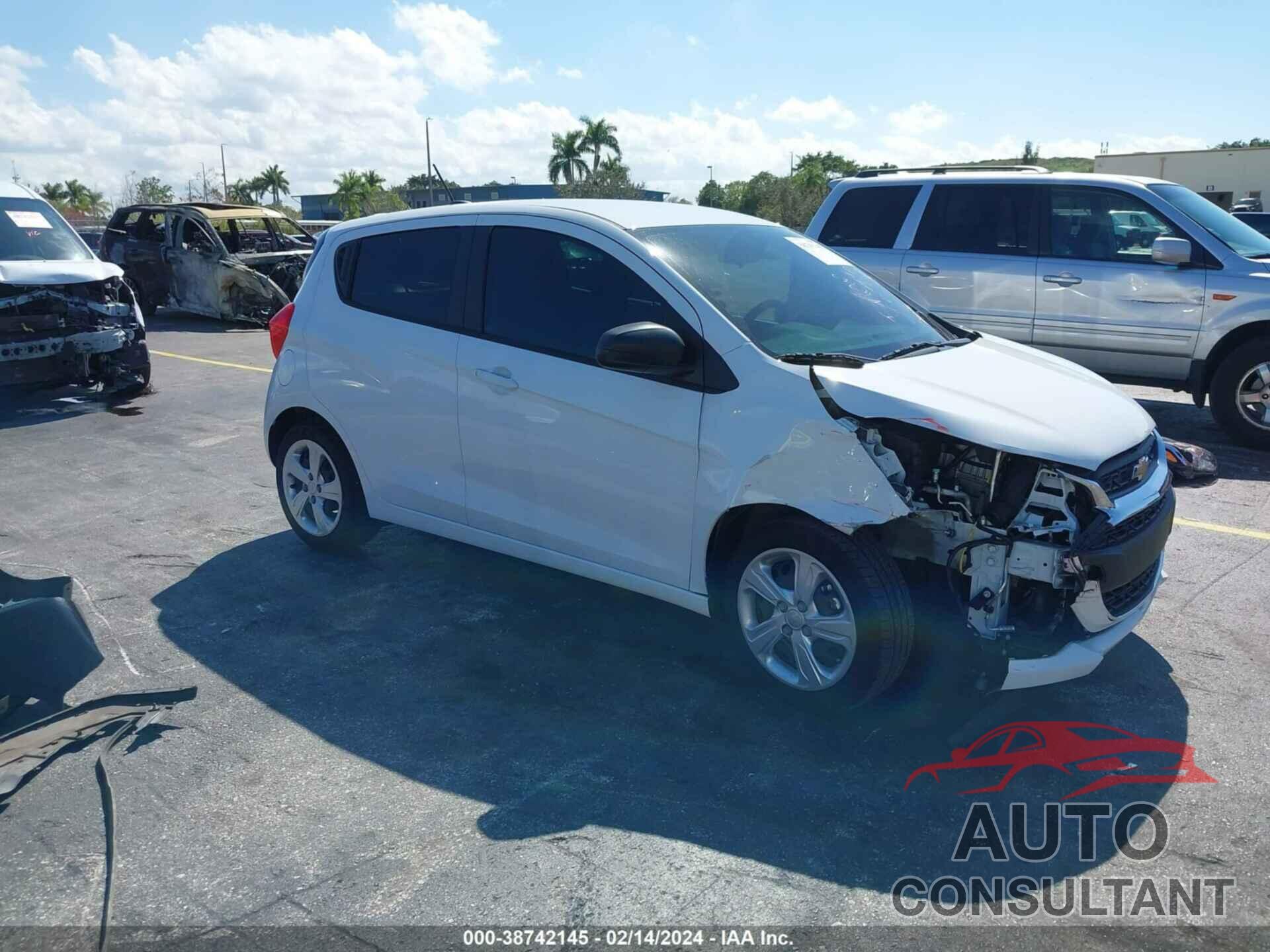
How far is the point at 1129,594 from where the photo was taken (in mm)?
3863

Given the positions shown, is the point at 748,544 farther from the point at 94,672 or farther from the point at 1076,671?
the point at 94,672

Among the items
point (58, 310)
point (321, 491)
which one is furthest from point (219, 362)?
point (321, 491)

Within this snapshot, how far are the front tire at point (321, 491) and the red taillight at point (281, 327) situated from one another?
465 mm

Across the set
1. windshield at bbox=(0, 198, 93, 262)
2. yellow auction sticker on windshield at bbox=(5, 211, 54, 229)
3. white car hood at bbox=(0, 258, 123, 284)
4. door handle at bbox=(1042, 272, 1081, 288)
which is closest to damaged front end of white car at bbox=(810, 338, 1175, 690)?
door handle at bbox=(1042, 272, 1081, 288)

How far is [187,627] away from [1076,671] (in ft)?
12.5

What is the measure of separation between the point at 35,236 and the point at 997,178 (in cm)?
924

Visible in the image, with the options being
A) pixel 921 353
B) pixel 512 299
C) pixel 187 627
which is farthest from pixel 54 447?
pixel 921 353

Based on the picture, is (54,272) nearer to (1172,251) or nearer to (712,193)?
(1172,251)

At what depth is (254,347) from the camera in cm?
1464

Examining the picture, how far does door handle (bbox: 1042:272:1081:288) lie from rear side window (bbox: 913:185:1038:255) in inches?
10.3

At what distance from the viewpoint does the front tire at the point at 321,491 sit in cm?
548

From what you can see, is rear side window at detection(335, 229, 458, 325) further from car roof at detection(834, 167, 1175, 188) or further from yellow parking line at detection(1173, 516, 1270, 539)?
car roof at detection(834, 167, 1175, 188)

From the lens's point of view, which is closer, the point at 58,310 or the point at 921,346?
the point at 921,346

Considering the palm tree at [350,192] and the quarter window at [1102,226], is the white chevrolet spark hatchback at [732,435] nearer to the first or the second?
the quarter window at [1102,226]
